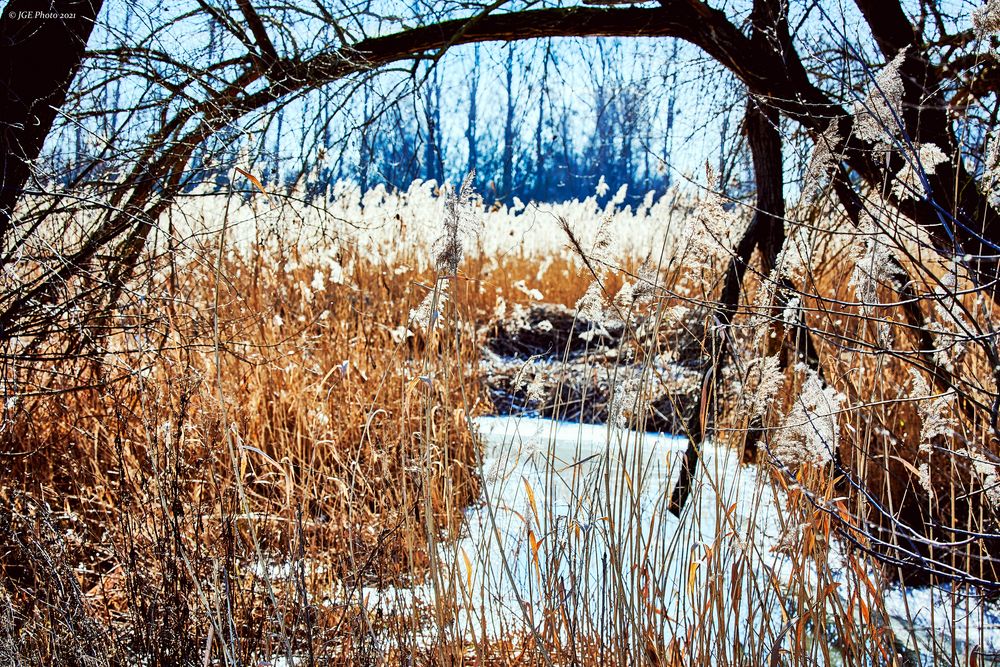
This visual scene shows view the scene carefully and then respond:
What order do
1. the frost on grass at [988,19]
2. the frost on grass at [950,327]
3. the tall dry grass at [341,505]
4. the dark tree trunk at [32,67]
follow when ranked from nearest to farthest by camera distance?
the frost on grass at [950,327] → the frost on grass at [988,19] → the tall dry grass at [341,505] → the dark tree trunk at [32,67]

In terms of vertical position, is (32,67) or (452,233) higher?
→ (32,67)

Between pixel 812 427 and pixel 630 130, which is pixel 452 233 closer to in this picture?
pixel 812 427

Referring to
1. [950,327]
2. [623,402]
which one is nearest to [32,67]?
[623,402]

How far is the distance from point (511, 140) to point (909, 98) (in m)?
1.13

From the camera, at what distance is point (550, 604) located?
1350mm

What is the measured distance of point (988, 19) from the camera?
1013 millimetres

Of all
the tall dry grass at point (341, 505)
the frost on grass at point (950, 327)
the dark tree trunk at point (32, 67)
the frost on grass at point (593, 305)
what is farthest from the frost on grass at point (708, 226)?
the dark tree trunk at point (32, 67)

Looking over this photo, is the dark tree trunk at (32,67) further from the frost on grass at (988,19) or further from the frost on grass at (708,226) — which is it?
the frost on grass at (988,19)

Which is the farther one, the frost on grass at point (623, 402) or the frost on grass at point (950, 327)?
the frost on grass at point (623, 402)

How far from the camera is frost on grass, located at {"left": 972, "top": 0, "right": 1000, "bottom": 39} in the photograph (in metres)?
1.01

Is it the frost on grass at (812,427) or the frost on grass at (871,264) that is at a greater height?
the frost on grass at (871,264)

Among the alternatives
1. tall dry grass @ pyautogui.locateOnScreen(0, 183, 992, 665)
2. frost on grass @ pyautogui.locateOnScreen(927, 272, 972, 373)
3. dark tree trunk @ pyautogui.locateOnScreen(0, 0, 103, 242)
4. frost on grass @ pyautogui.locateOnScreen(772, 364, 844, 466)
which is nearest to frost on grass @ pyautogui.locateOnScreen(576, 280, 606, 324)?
tall dry grass @ pyautogui.locateOnScreen(0, 183, 992, 665)

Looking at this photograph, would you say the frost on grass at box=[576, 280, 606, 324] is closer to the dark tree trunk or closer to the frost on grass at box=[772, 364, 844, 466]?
the frost on grass at box=[772, 364, 844, 466]

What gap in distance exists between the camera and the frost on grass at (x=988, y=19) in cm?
101
